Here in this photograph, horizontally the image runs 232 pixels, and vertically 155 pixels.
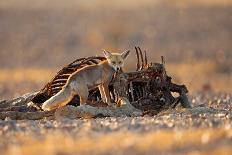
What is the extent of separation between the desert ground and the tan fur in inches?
32.3

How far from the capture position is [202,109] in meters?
13.8

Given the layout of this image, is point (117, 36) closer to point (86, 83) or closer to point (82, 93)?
point (86, 83)

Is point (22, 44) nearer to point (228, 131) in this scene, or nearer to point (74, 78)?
point (74, 78)

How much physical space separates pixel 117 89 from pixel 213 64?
18.6 metres

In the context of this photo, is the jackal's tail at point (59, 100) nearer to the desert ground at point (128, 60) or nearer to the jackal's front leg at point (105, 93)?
the jackal's front leg at point (105, 93)

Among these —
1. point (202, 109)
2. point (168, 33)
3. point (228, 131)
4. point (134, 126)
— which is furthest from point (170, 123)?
point (168, 33)

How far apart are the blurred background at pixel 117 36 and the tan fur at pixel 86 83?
13.5 metres

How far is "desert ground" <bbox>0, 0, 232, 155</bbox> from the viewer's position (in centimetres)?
982

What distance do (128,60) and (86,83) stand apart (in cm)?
1921

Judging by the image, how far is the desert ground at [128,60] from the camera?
387 inches

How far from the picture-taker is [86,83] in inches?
544

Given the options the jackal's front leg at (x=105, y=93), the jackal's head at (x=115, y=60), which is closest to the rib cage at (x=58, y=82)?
the jackal's head at (x=115, y=60)

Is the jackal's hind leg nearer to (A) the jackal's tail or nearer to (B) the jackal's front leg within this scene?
(A) the jackal's tail

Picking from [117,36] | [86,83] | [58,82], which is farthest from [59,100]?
[117,36]
